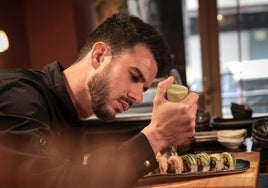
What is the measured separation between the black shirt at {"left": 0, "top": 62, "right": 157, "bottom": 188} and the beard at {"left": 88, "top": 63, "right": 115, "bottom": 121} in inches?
6.7

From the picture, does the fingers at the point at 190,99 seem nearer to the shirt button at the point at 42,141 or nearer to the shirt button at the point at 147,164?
the shirt button at the point at 147,164

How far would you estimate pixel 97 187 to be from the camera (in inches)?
39.6

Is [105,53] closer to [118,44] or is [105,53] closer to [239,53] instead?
[118,44]

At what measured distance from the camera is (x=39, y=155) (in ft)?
3.34

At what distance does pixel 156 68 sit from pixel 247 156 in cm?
64

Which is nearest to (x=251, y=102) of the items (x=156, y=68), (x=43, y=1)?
(x=43, y=1)

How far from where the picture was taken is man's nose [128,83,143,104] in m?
1.28

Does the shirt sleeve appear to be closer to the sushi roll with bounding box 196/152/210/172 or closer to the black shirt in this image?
the black shirt

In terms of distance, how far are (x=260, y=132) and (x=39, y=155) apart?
3.95 ft

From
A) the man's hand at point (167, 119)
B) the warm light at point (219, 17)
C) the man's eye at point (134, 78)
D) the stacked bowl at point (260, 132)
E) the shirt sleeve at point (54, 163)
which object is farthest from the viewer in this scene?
the warm light at point (219, 17)

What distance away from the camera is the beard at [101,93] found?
128 centimetres

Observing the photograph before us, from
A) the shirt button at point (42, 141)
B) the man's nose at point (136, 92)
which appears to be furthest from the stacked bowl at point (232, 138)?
the shirt button at point (42, 141)

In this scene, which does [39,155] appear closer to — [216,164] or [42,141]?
[42,141]

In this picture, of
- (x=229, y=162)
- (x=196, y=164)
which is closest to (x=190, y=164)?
(x=196, y=164)
